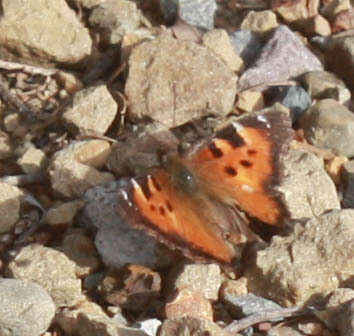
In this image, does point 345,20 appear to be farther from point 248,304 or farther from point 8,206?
point 8,206

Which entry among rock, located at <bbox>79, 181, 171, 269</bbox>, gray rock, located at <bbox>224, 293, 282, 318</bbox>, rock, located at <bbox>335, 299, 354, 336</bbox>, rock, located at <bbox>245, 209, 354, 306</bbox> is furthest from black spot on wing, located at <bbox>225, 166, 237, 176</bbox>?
rock, located at <bbox>335, 299, 354, 336</bbox>

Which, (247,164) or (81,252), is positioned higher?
(247,164)

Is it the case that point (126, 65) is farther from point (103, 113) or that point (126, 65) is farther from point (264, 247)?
point (264, 247)

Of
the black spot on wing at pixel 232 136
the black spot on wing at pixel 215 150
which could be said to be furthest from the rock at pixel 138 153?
the black spot on wing at pixel 232 136

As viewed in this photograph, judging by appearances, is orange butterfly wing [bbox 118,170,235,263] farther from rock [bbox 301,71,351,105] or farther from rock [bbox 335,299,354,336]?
rock [bbox 301,71,351,105]

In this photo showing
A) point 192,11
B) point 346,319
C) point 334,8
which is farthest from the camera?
point 334,8

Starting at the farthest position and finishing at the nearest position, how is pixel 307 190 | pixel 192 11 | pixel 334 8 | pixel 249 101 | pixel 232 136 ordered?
pixel 334 8 → pixel 192 11 → pixel 249 101 → pixel 307 190 → pixel 232 136

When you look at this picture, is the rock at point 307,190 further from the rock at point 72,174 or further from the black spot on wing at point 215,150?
the rock at point 72,174

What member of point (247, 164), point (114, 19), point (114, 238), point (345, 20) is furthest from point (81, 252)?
point (345, 20)
